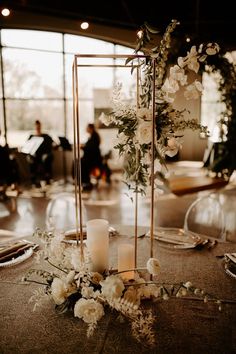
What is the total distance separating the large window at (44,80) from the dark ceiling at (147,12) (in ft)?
2.61

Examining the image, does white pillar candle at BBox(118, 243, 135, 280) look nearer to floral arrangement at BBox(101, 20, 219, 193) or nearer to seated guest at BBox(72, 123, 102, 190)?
floral arrangement at BBox(101, 20, 219, 193)

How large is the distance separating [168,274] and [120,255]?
278 mm

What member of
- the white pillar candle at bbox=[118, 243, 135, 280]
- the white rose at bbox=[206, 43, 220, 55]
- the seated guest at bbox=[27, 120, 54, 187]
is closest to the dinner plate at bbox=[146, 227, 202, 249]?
the white pillar candle at bbox=[118, 243, 135, 280]

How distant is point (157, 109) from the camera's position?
1.40 m

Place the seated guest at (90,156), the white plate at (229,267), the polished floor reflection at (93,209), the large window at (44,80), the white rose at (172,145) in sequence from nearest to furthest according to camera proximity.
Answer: the white rose at (172,145)
the white plate at (229,267)
the polished floor reflection at (93,209)
the seated guest at (90,156)
the large window at (44,80)

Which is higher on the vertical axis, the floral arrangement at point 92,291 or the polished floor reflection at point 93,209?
the floral arrangement at point 92,291

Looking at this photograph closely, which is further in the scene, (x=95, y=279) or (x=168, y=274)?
(x=168, y=274)

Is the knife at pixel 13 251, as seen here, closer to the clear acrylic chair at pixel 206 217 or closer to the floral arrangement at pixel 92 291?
the floral arrangement at pixel 92 291

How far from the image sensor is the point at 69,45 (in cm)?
885

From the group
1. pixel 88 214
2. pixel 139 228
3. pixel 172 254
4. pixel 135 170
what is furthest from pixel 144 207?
pixel 135 170

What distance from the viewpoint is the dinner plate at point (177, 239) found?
196 centimetres

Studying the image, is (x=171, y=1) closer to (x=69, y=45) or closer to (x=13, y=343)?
(x=69, y=45)

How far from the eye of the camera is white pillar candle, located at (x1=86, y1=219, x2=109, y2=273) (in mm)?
1391

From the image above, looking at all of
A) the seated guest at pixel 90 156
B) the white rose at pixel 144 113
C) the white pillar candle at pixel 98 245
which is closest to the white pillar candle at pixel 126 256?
the white pillar candle at pixel 98 245
